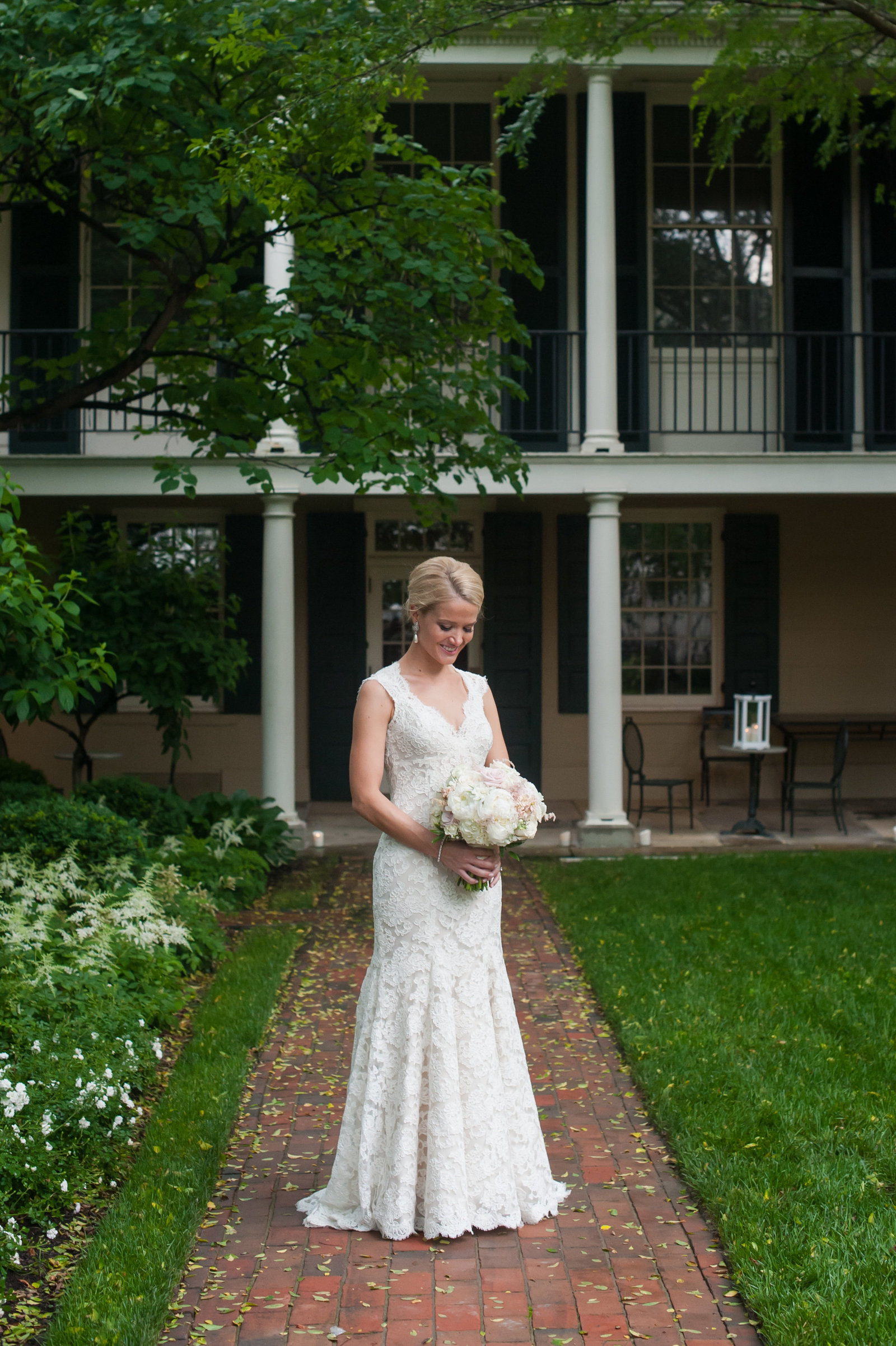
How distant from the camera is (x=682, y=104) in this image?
11.1 m

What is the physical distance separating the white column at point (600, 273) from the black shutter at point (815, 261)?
1.74 metres

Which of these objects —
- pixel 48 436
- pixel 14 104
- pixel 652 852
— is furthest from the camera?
pixel 48 436

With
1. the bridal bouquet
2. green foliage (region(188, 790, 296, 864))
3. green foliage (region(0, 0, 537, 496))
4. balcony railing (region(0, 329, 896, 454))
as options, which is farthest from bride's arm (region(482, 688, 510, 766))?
balcony railing (region(0, 329, 896, 454))

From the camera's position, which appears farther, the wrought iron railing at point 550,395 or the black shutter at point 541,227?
the black shutter at point 541,227

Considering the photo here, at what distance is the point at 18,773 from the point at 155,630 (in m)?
1.55

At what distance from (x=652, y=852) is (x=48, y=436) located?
6146mm

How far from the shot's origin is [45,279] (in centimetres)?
1080

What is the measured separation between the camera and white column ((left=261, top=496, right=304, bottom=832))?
31.1 feet

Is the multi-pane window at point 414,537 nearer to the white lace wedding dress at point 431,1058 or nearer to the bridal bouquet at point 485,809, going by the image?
the white lace wedding dress at point 431,1058

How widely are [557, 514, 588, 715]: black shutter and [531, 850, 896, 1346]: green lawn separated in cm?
302

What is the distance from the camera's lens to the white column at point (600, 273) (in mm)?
9453

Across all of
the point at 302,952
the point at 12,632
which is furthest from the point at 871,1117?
the point at 12,632

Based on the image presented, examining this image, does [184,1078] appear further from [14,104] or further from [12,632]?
[14,104]

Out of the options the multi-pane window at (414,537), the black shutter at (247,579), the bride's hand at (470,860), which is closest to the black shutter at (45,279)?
the black shutter at (247,579)
